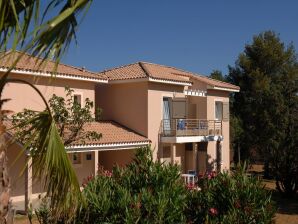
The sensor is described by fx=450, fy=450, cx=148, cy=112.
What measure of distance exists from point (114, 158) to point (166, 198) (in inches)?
706

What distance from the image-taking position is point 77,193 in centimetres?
583

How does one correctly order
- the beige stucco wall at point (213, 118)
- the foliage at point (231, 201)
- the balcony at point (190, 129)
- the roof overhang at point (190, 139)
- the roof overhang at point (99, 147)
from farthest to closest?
1. the beige stucco wall at point (213, 118)
2. the balcony at point (190, 129)
3. the roof overhang at point (190, 139)
4. the roof overhang at point (99, 147)
5. the foliage at point (231, 201)

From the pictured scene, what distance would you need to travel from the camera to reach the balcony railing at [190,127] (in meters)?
26.9

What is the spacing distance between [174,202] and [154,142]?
17.3 meters

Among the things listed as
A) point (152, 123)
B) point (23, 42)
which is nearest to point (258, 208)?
point (23, 42)

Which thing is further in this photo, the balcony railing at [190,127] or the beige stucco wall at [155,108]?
the balcony railing at [190,127]

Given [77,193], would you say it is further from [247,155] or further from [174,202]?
[247,155]

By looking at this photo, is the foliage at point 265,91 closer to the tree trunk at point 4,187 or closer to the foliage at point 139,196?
the foliage at point 139,196

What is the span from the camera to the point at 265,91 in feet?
134

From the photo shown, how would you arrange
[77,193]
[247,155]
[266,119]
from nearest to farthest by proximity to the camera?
[77,193] → [266,119] → [247,155]

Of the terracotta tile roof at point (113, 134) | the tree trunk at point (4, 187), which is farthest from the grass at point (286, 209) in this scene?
the tree trunk at point (4, 187)

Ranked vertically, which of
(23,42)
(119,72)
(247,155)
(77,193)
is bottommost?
(247,155)

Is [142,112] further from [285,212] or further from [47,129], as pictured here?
→ [47,129]

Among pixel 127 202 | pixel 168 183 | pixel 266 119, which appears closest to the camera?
pixel 127 202
